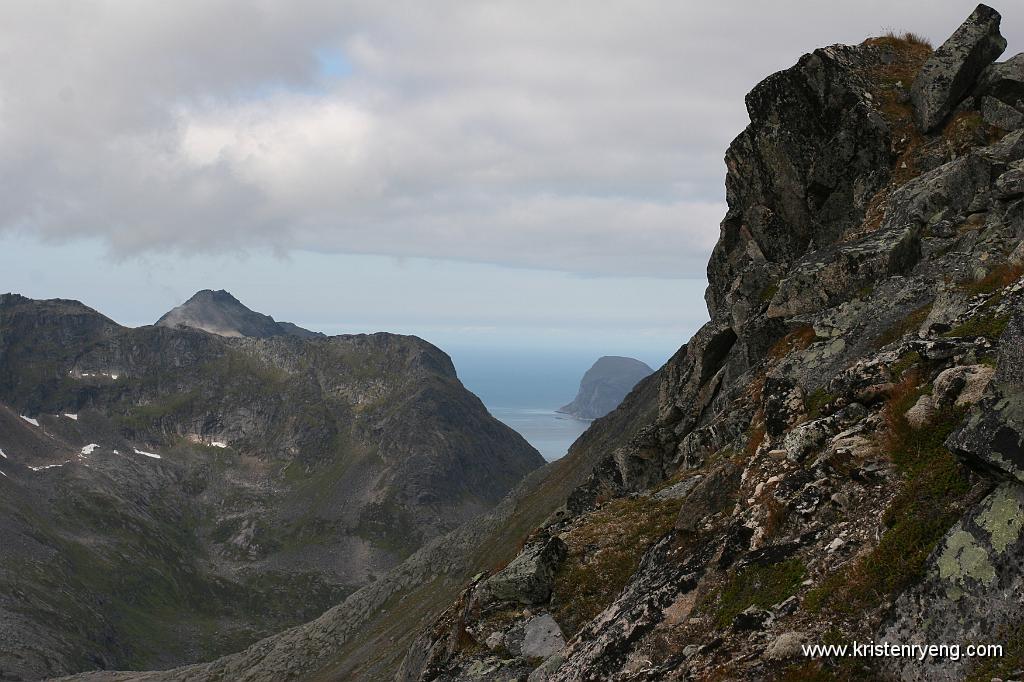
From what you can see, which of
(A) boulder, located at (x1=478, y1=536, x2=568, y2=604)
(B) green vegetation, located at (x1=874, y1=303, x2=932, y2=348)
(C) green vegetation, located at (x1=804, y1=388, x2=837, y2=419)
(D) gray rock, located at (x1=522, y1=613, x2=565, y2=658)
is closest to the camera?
(C) green vegetation, located at (x1=804, y1=388, x2=837, y2=419)

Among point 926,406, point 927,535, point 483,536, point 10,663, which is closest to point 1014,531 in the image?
point 927,535

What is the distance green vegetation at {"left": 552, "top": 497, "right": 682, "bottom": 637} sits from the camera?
22.2 m

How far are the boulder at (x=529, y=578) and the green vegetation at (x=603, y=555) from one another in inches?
13.4

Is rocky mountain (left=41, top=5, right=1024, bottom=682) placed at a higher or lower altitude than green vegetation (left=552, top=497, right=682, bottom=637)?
higher

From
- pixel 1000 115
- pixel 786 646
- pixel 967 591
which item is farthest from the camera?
pixel 1000 115

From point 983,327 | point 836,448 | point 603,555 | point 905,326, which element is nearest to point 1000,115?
point 905,326

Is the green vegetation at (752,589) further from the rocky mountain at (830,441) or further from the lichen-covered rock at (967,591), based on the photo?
the lichen-covered rock at (967,591)

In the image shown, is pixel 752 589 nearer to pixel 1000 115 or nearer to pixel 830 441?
pixel 830 441

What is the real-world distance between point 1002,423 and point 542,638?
1417 cm

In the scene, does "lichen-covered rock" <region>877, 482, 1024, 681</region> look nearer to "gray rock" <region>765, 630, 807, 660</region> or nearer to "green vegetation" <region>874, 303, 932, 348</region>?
"gray rock" <region>765, 630, 807, 660</region>

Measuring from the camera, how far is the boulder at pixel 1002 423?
1143cm

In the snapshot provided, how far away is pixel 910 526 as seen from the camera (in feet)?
42.2

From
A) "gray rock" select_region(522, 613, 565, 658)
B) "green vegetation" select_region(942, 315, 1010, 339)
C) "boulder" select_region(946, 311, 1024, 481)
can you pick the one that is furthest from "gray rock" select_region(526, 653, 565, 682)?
"green vegetation" select_region(942, 315, 1010, 339)

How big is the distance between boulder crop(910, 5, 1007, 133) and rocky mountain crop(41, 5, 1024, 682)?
12 centimetres
